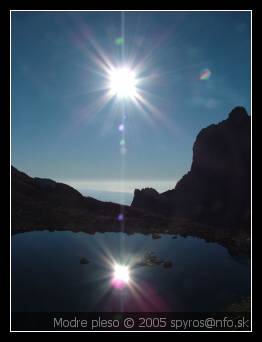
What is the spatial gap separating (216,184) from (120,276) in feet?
253

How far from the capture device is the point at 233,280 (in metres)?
38.5

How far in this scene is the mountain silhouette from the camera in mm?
93750

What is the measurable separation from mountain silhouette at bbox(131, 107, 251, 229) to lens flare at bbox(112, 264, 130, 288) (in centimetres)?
5436

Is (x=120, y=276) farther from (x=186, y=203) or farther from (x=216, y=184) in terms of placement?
(x=216, y=184)

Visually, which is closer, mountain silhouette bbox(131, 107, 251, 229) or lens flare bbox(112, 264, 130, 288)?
lens flare bbox(112, 264, 130, 288)

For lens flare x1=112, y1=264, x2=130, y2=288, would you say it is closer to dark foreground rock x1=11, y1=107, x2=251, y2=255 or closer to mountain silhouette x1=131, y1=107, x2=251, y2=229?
dark foreground rock x1=11, y1=107, x2=251, y2=255

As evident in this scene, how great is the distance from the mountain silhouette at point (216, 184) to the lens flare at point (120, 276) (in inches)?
2140

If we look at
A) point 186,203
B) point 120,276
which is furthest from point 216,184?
point 120,276

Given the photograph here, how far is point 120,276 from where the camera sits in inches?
1454

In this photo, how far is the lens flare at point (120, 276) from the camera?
1326 inches

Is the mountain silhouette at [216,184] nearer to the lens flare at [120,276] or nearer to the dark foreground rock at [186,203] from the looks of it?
the dark foreground rock at [186,203]

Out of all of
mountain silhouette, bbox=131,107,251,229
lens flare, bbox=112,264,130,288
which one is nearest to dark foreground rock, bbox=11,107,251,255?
mountain silhouette, bbox=131,107,251,229

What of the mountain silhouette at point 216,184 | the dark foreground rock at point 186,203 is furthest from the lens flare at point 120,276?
the mountain silhouette at point 216,184
